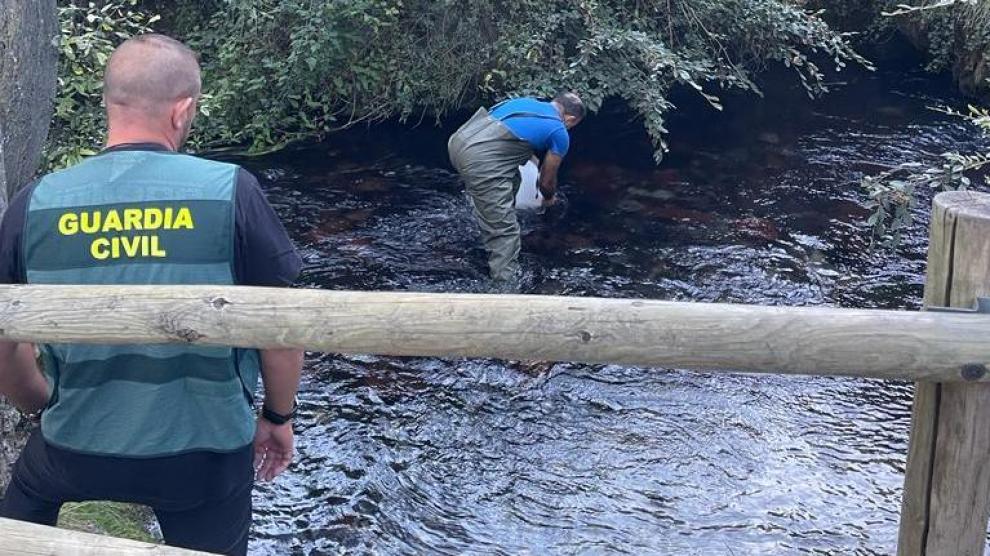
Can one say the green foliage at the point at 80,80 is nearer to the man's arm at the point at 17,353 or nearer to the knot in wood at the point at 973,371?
the man's arm at the point at 17,353

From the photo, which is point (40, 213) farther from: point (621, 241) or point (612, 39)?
point (612, 39)

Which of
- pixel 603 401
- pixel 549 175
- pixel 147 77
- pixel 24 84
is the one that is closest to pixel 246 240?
pixel 147 77

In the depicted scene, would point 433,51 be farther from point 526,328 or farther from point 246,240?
point 526,328

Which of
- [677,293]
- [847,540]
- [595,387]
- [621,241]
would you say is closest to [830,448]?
[847,540]

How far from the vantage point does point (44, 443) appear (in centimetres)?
269

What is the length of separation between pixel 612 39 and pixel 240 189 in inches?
257

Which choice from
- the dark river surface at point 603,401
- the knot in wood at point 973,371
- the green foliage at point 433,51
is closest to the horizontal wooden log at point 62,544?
the knot in wood at point 973,371

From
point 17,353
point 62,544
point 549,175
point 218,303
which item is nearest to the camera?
point 62,544

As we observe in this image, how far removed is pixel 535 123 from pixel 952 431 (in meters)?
5.07

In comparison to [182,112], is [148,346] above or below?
below

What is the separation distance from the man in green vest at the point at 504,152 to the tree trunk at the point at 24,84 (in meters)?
3.48

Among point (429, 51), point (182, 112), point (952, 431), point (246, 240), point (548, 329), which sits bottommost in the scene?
point (952, 431)

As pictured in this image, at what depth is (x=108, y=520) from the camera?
4.28m

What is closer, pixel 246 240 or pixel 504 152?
pixel 246 240
